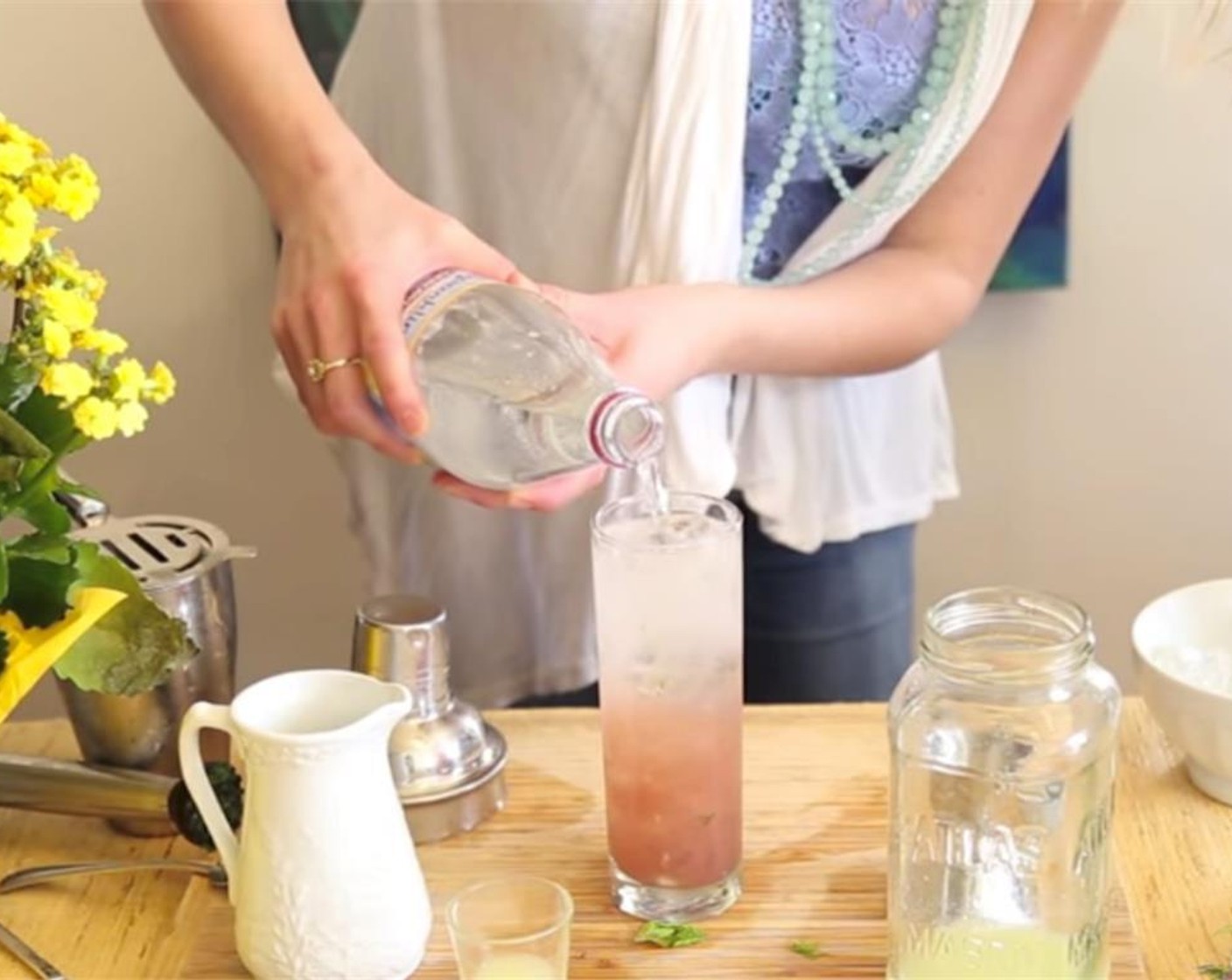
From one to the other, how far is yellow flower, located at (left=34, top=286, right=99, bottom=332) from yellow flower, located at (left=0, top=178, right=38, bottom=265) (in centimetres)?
2

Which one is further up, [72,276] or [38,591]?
[72,276]

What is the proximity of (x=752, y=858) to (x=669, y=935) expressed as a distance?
0.28 feet

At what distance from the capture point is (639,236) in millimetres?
1107

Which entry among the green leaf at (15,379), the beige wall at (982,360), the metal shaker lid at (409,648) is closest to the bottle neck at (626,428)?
the metal shaker lid at (409,648)

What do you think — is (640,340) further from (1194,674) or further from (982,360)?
(982,360)

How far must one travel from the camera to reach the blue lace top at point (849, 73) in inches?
42.2

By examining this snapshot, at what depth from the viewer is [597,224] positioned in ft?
3.75

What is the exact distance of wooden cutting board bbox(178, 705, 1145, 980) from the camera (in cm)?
78

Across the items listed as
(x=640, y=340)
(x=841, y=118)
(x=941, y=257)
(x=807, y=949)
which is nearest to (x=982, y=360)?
(x=941, y=257)

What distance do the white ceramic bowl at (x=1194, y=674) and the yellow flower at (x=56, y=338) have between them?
1.87 feet

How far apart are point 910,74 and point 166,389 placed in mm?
566

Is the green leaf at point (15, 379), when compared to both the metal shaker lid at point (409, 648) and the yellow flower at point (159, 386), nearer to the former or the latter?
the yellow flower at point (159, 386)

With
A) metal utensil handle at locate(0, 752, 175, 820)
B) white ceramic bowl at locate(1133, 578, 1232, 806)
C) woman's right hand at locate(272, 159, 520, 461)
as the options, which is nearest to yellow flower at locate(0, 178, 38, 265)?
woman's right hand at locate(272, 159, 520, 461)

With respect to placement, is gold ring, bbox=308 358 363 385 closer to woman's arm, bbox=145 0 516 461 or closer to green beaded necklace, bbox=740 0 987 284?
woman's arm, bbox=145 0 516 461
